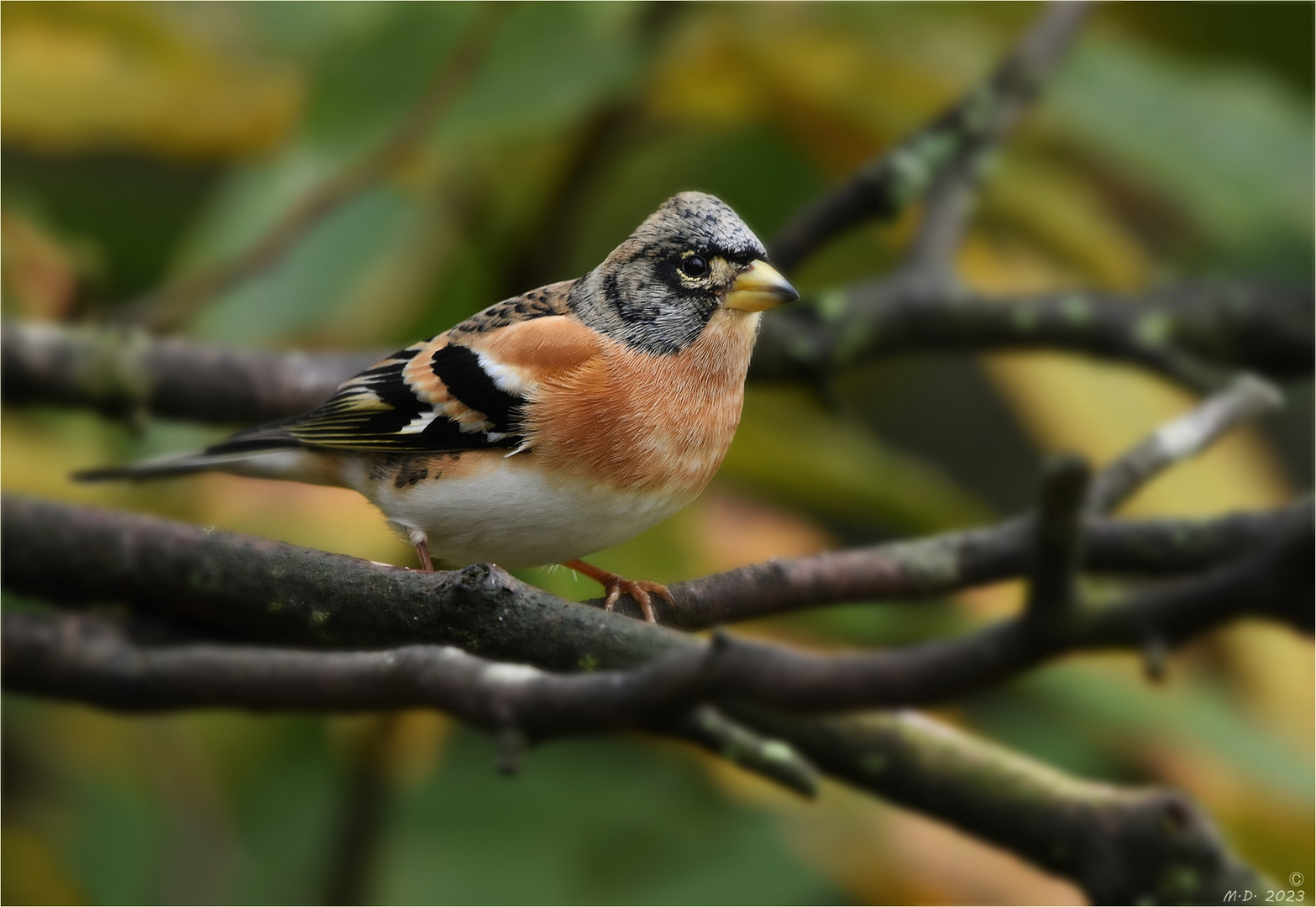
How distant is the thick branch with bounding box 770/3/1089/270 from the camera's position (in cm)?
211

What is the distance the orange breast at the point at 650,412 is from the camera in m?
1.32

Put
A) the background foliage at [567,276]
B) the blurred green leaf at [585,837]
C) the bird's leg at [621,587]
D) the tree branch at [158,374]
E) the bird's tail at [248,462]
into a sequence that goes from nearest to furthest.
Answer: the bird's leg at [621,587]
the bird's tail at [248,462]
the tree branch at [158,374]
the background foliage at [567,276]
the blurred green leaf at [585,837]

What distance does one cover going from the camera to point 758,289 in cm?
128

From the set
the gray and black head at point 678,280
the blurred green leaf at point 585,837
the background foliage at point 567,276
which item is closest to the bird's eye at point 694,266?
the gray and black head at point 678,280

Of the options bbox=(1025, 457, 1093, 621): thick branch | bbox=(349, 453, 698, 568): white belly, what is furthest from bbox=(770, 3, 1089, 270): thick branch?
bbox=(1025, 457, 1093, 621): thick branch

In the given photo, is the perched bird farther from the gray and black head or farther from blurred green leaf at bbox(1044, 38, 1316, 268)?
blurred green leaf at bbox(1044, 38, 1316, 268)

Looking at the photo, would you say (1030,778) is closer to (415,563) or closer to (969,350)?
(415,563)

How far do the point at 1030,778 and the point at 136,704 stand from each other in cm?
114

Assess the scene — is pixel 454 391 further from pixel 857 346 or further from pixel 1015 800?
pixel 857 346

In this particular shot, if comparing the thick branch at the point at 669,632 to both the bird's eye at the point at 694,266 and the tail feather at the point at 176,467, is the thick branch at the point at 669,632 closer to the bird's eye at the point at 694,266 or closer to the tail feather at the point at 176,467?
the tail feather at the point at 176,467

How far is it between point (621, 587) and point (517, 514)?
0.63 feet

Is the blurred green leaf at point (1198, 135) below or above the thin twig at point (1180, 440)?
A: above

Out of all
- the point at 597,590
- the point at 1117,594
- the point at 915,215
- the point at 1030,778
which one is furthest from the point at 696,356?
the point at 915,215

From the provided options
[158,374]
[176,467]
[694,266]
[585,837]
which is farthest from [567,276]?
[585,837]
